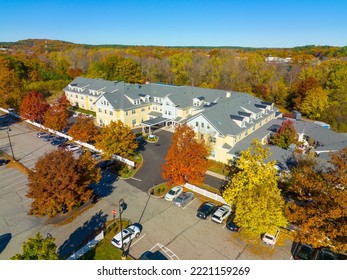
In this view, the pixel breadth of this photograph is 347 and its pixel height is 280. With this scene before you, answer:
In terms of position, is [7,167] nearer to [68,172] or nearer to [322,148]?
[68,172]

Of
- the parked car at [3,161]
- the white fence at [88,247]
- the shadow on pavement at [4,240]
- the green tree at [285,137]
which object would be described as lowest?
the shadow on pavement at [4,240]

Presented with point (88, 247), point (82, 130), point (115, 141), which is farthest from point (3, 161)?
point (88, 247)

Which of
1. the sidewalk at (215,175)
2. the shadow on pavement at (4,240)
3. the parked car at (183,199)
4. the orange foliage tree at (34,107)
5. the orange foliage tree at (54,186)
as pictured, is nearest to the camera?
the shadow on pavement at (4,240)

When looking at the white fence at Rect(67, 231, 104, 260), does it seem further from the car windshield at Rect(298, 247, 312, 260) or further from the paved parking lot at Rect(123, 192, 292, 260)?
the car windshield at Rect(298, 247, 312, 260)

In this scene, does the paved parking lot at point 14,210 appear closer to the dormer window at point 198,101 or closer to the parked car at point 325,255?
the parked car at point 325,255

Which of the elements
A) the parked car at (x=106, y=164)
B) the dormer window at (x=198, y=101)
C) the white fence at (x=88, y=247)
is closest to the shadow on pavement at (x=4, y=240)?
the white fence at (x=88, y=247)

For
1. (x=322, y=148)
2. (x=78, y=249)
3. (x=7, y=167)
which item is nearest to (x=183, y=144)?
(x=78, y=249)
